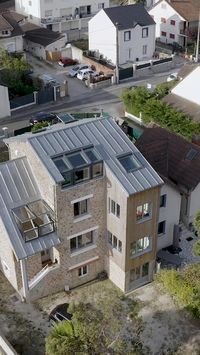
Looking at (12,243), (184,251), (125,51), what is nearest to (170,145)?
(184,251)

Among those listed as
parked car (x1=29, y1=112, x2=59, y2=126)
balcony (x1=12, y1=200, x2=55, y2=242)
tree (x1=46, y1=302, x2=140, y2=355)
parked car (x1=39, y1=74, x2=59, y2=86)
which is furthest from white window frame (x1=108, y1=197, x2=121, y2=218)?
parked car (x1=39, y1=74, x2=59, y2=86)

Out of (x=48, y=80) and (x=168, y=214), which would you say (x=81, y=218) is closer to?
(x=168, y=214)

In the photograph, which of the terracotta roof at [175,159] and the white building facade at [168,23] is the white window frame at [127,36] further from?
the terracotta roof at [175,159]

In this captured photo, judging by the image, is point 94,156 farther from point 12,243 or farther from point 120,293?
point 120,293

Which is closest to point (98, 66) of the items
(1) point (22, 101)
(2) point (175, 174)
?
(1) point (22, 101)

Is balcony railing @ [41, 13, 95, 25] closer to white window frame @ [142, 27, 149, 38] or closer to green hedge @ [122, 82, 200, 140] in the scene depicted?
white window frame @ [142, 27, 149, 38]

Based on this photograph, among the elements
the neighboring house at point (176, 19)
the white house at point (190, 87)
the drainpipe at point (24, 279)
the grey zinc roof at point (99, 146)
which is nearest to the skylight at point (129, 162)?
the grey zinc roof at point (99, 146)
